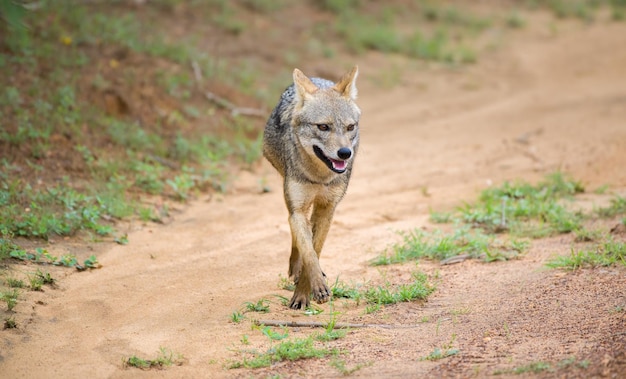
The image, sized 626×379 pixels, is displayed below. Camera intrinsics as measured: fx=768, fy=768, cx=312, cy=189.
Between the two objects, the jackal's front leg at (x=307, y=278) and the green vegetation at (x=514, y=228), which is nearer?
the jackal's front leg at (x=307, y=278)

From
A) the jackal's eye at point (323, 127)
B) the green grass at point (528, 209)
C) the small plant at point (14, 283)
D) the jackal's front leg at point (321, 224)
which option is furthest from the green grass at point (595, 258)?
the small plant at point (14, 283)

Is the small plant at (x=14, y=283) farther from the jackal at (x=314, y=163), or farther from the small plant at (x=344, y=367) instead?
the small plant at (x=344, y=367)

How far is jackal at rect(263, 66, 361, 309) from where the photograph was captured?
630cm

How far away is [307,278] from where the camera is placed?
622 cm

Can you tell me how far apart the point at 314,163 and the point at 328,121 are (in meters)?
0.38

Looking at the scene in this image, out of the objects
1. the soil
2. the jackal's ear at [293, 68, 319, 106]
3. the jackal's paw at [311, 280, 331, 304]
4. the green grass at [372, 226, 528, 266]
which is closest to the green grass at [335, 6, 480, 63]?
the soil

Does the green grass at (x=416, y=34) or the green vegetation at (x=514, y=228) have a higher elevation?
the green grass at (x=416, y=34)

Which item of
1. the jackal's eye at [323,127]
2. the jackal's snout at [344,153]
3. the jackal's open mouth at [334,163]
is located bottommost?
the jackal's open mouth at [334,163]

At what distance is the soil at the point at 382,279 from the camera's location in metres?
5.12

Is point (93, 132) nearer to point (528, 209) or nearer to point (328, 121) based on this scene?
point (328, 121)

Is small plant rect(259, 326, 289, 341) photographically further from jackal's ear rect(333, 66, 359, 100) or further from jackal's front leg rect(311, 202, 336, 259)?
jackal's ear rect(333, 66, 359, 100)

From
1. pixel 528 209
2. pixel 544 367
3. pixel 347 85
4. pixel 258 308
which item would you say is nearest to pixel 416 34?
pixel 528 209

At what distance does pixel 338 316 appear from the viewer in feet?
19.8

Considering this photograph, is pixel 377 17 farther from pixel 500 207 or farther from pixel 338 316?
pixel 338 316
